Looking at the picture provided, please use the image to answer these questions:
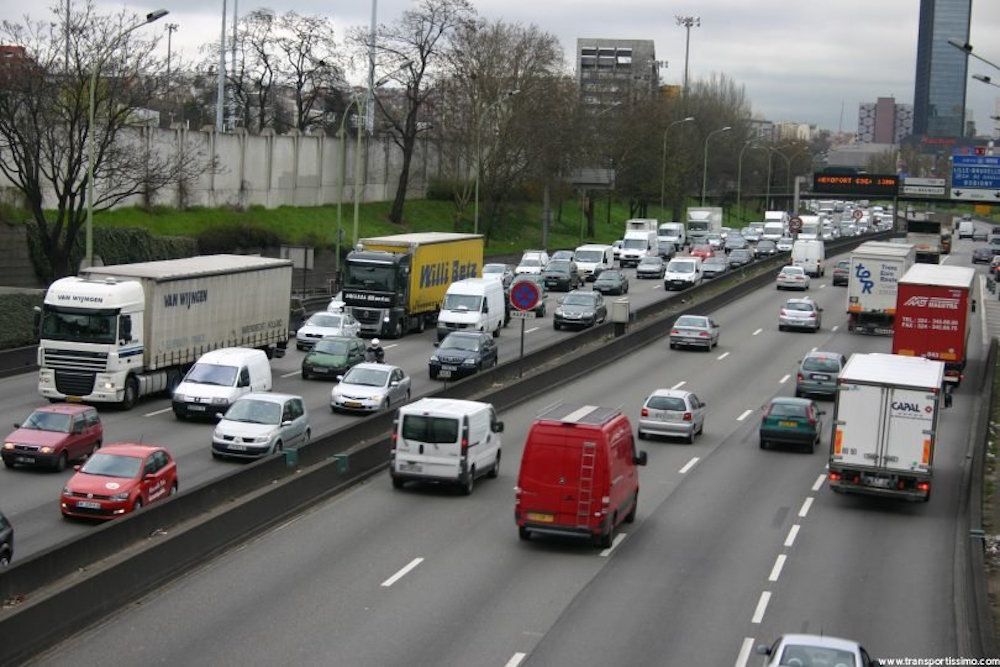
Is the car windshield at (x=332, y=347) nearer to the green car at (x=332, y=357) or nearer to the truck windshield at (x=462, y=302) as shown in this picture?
the green car at (x=332, y=357)

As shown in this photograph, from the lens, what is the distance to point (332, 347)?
44375mm

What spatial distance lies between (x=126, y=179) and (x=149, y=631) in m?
50.4

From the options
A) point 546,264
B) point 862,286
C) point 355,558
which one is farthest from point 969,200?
point 355,558

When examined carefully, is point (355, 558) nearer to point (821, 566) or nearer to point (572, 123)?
point (821, 566)

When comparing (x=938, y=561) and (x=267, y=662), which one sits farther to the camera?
Result: (x=938, y=561)

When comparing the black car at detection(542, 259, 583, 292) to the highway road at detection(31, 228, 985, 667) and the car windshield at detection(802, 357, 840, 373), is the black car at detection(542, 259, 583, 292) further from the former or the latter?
the highway road at detection(31, 228, 985, 667)

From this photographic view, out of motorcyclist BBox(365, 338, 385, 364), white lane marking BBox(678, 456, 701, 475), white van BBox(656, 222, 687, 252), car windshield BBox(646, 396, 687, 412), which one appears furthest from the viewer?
white van BBox(656, 222, 687, 252)

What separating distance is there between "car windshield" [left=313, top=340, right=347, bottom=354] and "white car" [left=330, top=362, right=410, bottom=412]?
5.11 meters

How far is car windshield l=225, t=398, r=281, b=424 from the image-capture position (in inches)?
1233

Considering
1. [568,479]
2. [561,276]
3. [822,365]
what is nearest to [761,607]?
[568,479]

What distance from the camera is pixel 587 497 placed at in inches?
931

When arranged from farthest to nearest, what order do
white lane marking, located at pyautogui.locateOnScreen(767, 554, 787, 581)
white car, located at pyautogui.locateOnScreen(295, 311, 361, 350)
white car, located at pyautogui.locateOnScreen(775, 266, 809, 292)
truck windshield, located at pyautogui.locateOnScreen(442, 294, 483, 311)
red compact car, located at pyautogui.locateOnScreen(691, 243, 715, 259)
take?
1. red compact car, located at pyautogui.locateOnScreen(691, 243, 715, 259)
2. white car, located at pyautogui.locateOnScreen(775, 266, 809, 292)
3. truck windshield, located at pyautogui.locateOnScreen(442, 294, 483, 311)
4. white car, located at pyautogui.locateOnScreen(295, 311, 361, 350)
5. white lane marking, located at pyautogui.locateOnScreen(767, 554, 787, 581)

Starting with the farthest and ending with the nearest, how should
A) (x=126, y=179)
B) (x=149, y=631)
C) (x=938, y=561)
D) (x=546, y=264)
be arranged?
(x=546, y=264) → (x=126, y=179) → (x=938, y=561) → (x=149, y=631)

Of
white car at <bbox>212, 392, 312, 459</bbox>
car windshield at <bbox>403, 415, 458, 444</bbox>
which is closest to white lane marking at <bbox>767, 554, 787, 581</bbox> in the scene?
car windshield at <bbox>403, 415, 458, 444</bbox>
